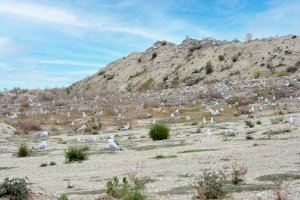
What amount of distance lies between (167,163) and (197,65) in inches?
2290

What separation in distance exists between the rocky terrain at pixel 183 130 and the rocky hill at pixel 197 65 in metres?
0.20

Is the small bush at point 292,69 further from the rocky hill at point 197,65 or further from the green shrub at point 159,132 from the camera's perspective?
the green shrub at point 159,132

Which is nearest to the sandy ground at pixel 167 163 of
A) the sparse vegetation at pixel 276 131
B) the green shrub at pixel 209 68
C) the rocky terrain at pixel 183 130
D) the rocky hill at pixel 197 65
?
the rocky terrain at pixel 183 130

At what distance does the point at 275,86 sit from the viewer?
4853cm

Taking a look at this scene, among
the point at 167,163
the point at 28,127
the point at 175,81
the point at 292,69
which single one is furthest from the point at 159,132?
the point at 175,81

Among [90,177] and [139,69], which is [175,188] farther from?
[139,69]

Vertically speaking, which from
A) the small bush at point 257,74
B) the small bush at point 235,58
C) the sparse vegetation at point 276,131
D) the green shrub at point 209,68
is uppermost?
the small bush at point 235,58

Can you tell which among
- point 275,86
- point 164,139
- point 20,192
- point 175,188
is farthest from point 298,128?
point 275,86

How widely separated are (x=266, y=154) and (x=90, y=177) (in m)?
5.53

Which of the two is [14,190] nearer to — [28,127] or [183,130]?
[183,130]

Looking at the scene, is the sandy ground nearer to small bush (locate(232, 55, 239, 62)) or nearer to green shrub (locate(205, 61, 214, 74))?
small bush (locate(232, 55, 239, 62))

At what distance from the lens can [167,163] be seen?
17.2 meters

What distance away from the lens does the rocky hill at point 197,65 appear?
6462 centimetres

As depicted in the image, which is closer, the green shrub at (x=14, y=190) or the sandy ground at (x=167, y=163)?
the green shrub at (x=14, y=190)
